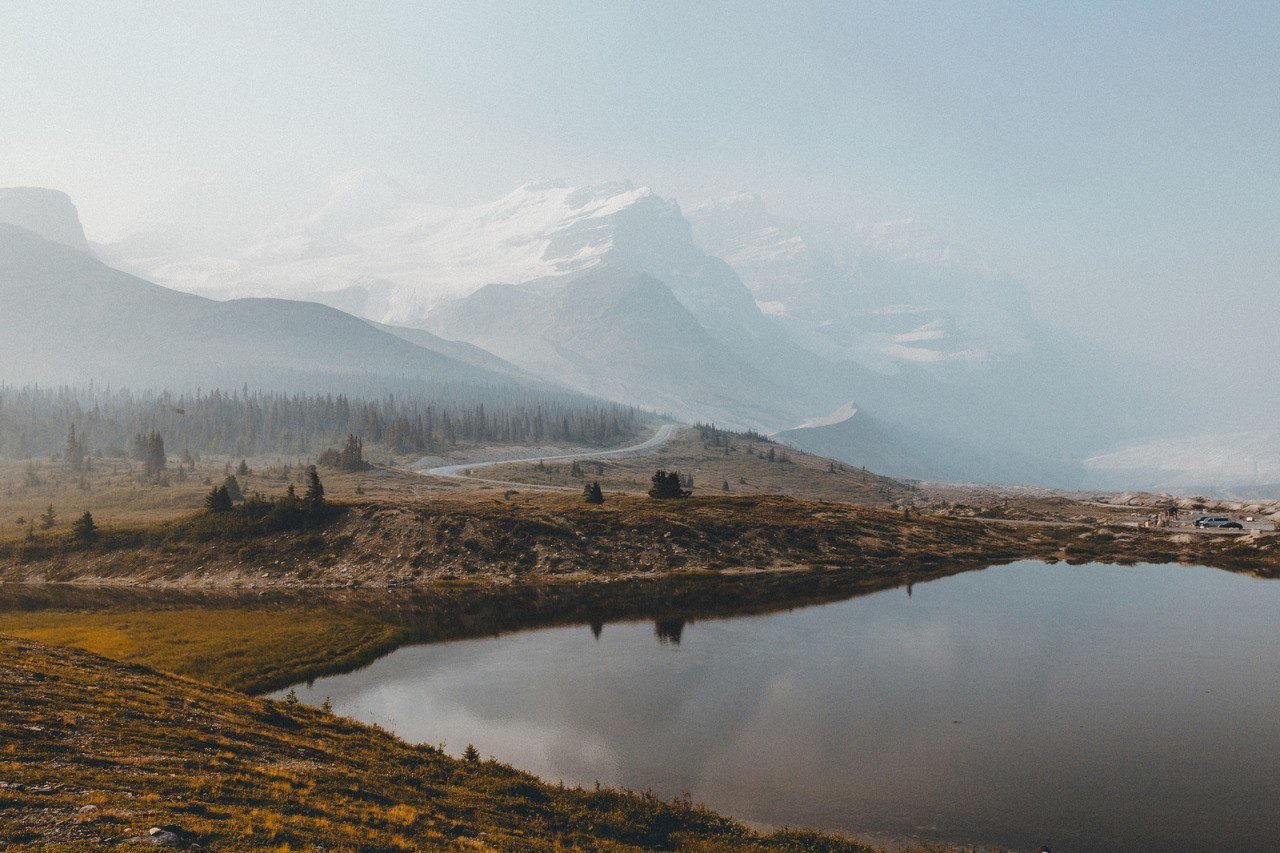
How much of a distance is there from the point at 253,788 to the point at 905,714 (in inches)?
1524

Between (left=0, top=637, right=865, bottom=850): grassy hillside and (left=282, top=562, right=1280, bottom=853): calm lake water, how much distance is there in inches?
188

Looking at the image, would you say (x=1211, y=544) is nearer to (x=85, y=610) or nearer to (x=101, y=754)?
(x=101, y=754)

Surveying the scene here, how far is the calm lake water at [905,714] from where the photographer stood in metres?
38.2

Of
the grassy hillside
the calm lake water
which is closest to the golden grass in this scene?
the calm lake water

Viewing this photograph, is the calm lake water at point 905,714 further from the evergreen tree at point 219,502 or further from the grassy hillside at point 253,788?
the evergreen tree at point 219,502

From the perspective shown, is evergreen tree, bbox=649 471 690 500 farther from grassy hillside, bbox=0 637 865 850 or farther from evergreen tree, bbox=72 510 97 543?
grassy hillside, bbox=0 637 865 850

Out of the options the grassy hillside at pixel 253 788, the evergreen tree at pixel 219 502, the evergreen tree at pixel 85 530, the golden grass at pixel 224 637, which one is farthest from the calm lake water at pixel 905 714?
the evergreen tree at pixel 85 530

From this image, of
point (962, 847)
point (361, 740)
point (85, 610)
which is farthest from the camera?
point (85, 610)

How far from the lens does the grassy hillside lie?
25.5m

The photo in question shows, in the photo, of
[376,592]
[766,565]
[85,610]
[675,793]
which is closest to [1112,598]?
[766,565]

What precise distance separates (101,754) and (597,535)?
292 feet

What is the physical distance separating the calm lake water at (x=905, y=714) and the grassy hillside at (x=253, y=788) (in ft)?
15.7

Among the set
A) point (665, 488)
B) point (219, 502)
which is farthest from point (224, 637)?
point (665, 488)

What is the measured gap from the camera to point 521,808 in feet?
119
